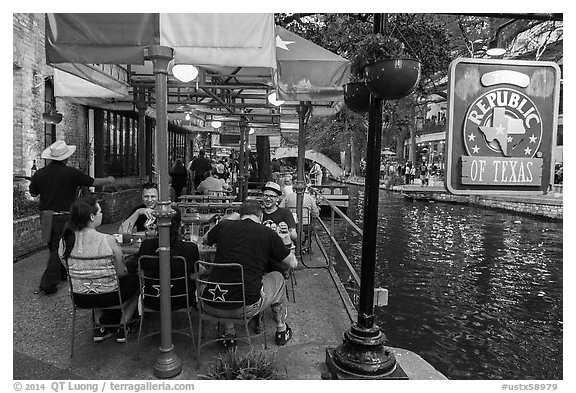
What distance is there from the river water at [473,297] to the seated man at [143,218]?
12.6 feet

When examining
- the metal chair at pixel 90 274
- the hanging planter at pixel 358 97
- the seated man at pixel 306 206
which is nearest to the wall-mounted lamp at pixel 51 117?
the seated man at pixel 306 206

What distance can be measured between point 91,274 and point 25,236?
403cm

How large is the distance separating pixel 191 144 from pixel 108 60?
76.6 ft

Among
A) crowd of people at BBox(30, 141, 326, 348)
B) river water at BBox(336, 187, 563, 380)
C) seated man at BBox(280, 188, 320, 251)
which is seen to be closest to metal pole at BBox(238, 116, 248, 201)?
river water at BBox(336, 187, 563, 380)

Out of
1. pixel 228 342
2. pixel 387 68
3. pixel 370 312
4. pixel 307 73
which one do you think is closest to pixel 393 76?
pixel 387 68

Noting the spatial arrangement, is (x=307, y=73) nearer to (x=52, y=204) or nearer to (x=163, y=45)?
(x=163, y=45)

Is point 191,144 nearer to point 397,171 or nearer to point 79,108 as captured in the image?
point 79,108

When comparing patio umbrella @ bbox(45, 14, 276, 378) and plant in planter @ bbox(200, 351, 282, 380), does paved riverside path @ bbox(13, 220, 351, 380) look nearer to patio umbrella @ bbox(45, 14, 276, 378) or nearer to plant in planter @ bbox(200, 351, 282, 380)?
plant in planter @ bbox(200, 351, 282, 380)

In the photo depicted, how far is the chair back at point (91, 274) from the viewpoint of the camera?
12.8ft

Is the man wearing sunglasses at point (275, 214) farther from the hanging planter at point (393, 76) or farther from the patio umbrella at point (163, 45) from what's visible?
the hanging planter at point (393, 76)

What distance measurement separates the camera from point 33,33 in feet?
30.3

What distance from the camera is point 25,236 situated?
7.16 metres

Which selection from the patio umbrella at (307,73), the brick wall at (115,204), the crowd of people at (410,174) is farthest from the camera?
the crowd of people at (410,174)
